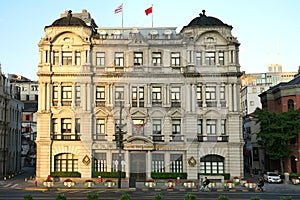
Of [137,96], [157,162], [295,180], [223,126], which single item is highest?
[137,96]

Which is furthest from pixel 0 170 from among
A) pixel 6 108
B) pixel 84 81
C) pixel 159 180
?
pixel 159 180

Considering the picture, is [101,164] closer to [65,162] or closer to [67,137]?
[65,162]

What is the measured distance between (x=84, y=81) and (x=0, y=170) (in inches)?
875

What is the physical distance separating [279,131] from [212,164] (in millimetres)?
11596

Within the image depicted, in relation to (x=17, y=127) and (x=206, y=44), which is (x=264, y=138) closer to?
(x=206, y=44)

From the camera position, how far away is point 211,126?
6238cm

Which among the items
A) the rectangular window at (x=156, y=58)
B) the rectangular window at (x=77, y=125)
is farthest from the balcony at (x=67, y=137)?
the rectangular window at (x=156, y=58)

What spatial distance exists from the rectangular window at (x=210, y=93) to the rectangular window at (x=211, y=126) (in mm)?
3370

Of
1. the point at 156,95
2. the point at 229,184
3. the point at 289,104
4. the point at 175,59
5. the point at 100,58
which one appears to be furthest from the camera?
the point at 289,104

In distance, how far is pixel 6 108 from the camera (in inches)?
2899

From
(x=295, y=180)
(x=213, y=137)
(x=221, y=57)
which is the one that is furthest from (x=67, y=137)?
(x=295, y=180)

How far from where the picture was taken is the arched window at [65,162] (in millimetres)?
61406

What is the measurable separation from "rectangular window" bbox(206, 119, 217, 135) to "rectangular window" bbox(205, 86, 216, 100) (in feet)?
11.1

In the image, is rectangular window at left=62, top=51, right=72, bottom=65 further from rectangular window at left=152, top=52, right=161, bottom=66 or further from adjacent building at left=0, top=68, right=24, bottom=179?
adjacent building at left=0, top=68, right=24, bottom=179
